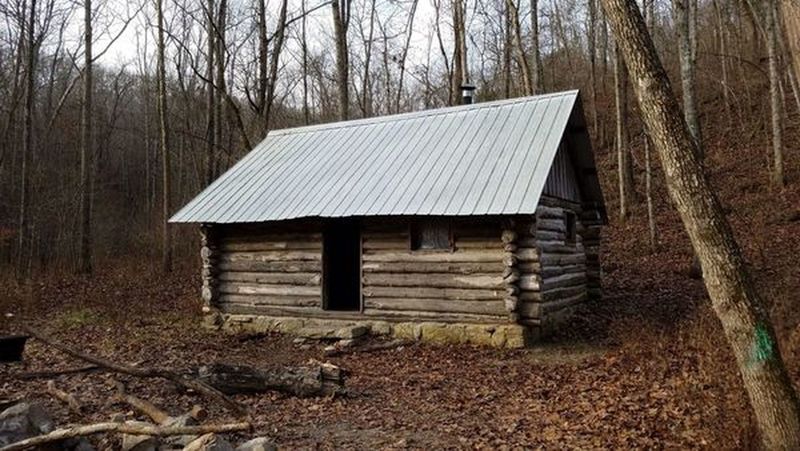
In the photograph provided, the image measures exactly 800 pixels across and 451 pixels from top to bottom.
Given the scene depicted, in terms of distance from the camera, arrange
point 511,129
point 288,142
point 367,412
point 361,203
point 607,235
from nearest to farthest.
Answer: point 367,412 < point 361,203 < point 511,129 < point 288,142 < point 607,235

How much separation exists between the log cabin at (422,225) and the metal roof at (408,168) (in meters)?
0.04

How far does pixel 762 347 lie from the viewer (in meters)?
4.87

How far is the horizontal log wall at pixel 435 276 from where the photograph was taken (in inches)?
452

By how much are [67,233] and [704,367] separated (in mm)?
28664

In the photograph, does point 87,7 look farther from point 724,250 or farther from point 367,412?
point 724,250

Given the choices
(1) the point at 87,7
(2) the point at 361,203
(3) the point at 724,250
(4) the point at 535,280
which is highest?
(1) the point at 87,7

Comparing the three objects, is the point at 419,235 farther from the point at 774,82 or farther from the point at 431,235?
the point at 774,82

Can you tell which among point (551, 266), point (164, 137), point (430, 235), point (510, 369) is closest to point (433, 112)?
point (430, 235)

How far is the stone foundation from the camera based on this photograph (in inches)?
439

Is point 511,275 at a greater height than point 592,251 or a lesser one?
lesser

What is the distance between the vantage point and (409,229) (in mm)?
12336

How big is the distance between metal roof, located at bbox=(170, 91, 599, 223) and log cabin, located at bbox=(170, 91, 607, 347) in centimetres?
4

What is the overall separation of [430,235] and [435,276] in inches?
34.5

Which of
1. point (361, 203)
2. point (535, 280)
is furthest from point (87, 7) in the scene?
point (535, 280)
